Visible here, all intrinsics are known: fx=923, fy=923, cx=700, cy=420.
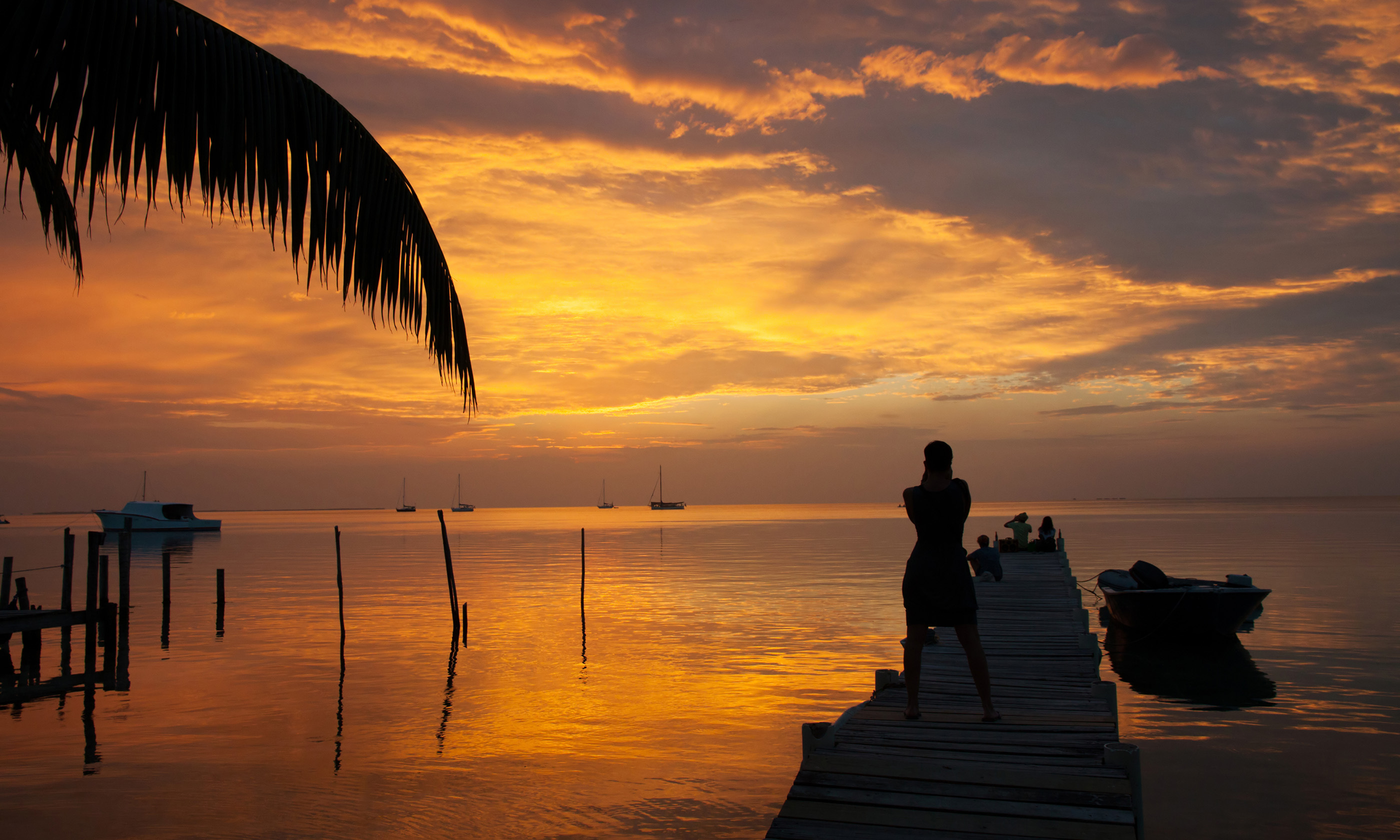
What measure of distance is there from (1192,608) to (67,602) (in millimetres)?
24167

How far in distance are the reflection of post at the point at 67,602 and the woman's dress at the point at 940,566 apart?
14.8 m

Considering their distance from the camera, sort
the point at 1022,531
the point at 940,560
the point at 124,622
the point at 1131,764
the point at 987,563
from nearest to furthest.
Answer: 1. the point at 1131,764
2. the point at 940,560
3. the point at 124,622
4. the point at 987,563
5. the point at 1022,531

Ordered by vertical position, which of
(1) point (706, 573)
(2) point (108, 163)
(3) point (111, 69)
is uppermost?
(3) point (111, 69)

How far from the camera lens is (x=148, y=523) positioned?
99688 millimetres

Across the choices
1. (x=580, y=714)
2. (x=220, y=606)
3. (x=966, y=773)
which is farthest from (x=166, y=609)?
(x=966, y=773)

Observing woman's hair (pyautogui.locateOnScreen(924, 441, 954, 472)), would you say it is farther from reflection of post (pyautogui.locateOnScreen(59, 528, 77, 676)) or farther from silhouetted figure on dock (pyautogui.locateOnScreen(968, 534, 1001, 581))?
reflection of post (pyautogui.locateOnScreen(59, 528, 77, 676))

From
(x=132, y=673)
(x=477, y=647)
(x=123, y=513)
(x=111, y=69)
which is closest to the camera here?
(x=111, y=69)

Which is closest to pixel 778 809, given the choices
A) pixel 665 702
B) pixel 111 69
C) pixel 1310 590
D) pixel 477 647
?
pixel 665 702

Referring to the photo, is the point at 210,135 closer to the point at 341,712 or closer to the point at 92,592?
the point at 341,712

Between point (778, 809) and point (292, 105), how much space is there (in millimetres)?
10586

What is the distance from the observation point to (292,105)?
4.54 metres

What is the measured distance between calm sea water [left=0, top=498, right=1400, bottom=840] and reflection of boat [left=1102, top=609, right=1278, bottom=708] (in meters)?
0.11

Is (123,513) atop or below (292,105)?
below

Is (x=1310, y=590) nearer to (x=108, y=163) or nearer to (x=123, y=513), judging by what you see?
(x=108, y=163)
